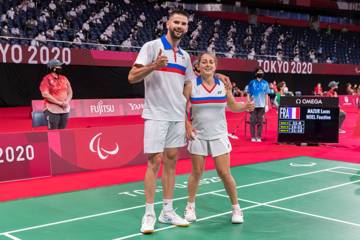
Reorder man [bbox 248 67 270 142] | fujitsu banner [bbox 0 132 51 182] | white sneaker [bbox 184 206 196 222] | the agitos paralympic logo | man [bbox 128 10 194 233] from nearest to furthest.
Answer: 1. man [bbox 128 10 194 233]
2. white sneaker [bbox 184 206 196 222]
3. fujitsu banner [bbox 0 132 51 182]
4. the agitos paralympic logo
5. man [bbox 248 67 270 142]

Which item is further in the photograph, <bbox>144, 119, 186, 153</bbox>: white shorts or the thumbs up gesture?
<bbox>144, 119, 186, 153</bbox>: white shorts

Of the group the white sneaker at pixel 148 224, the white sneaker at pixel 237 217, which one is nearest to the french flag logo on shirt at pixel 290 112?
the white sneaker at pixel 237 217

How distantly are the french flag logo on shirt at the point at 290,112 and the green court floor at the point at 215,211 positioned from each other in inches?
138

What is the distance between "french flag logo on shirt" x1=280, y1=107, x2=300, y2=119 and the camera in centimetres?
1084

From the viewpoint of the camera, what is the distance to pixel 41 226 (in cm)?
469

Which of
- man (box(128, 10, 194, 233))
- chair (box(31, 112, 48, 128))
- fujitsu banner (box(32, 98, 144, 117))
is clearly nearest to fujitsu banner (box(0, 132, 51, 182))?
chair (box(31, 112, 48, 128))

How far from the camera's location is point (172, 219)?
186 inches

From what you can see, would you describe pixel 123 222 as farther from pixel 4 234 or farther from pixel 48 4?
pixel 48 4

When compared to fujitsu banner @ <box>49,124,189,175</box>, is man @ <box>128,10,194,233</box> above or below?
above

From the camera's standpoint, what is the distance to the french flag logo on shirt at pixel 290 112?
35.6 feet

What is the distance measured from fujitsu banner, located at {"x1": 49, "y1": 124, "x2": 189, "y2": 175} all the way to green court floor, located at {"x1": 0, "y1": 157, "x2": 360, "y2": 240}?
4.29 feet

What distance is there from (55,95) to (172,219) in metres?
4.10

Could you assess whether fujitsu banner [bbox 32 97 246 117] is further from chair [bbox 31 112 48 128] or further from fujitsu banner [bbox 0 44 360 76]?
chair [bbox 31 112 48 128]

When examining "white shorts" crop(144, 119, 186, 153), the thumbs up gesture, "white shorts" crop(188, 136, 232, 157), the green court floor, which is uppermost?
the thumbs up gesture
